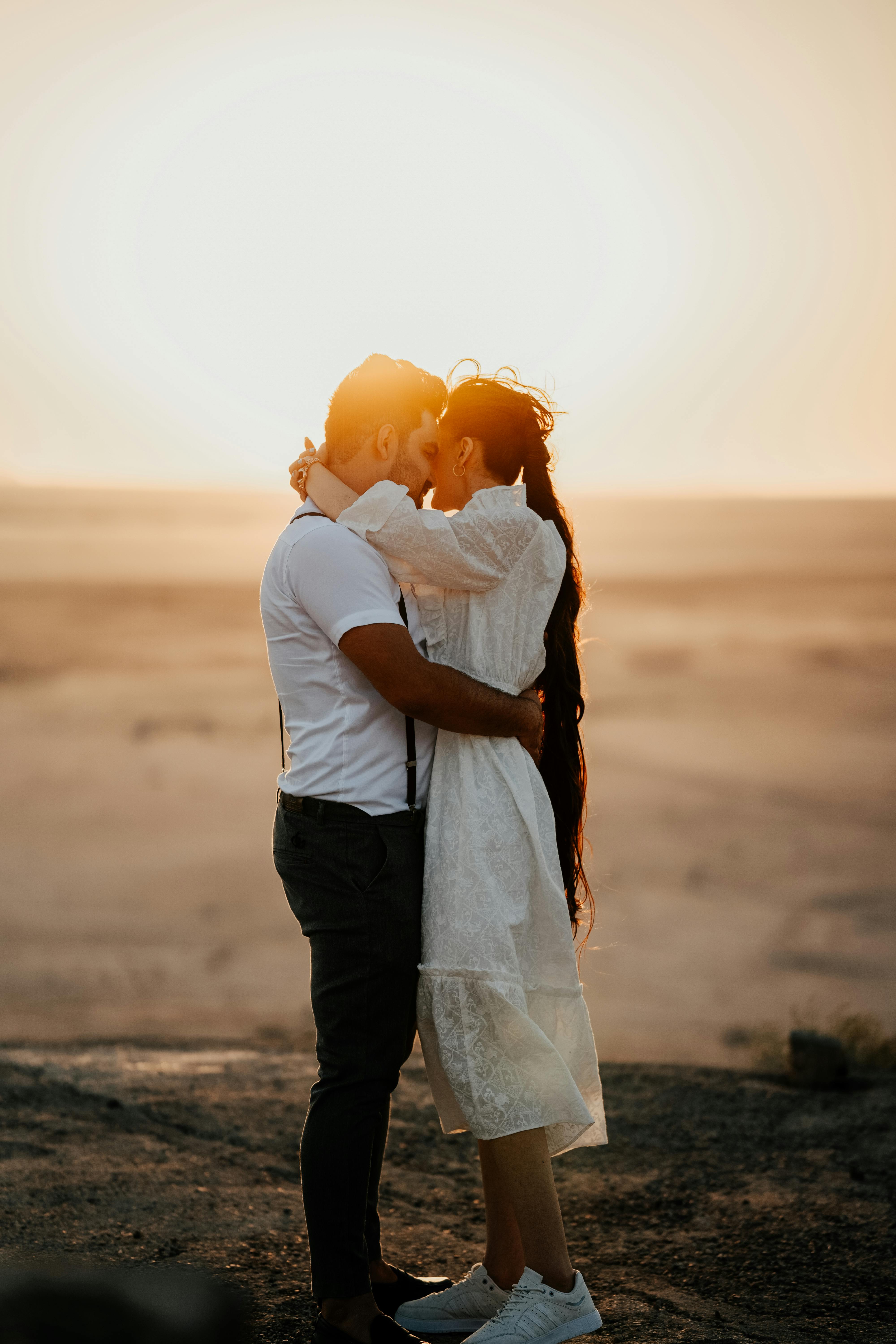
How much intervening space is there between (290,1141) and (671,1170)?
3.96ft

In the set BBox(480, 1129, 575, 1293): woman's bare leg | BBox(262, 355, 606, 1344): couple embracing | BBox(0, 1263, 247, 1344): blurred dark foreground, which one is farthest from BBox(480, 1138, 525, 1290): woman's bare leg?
BBox(0, 1263, 247, 1344): blurred dark foreground


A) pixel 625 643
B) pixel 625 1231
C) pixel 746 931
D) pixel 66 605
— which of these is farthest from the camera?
pixel 66 605

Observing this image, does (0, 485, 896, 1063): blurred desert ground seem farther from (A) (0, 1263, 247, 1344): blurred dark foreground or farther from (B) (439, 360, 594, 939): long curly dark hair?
(A) (0, 1263, 247, 1344): blurred dark foreground

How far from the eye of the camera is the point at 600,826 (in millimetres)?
8938

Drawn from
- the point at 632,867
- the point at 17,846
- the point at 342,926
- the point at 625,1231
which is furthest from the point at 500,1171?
the point at 17,846

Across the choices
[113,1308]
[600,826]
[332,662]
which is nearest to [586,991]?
[600,826]

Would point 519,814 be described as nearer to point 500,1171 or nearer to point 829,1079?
point 500,1171

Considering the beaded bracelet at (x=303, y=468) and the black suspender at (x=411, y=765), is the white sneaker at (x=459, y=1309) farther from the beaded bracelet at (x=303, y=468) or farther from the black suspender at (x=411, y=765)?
the beaded bracelet at (x=303, y=468)

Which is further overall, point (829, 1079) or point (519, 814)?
point (829, 1079)

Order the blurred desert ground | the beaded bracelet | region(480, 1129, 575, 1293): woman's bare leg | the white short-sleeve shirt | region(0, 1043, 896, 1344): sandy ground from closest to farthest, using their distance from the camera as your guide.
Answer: the white short-sleeve shirt → region(480, 1129, 575, 1293): woman's bare leg → the beaded bracelet → region(0, 1043, 896, 1344): sandy ground → the blurred desert ground

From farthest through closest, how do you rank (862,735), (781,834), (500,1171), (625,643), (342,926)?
(625,643) → (862,735) → (781,834) → (500,1171) → (342,926)

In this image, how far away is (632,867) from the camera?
26.2ft

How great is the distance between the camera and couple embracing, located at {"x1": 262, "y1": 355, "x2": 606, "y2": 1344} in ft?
7.87

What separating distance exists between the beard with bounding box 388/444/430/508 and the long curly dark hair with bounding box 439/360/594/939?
148 mm
